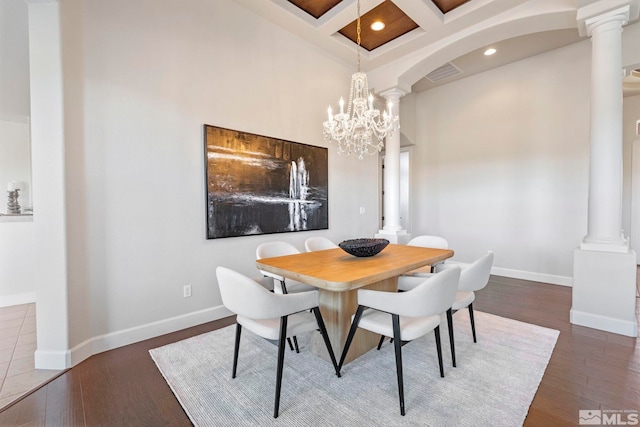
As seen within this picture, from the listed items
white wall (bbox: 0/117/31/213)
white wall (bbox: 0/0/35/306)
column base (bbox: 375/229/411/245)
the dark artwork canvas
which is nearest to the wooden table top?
the dark artwork canvas

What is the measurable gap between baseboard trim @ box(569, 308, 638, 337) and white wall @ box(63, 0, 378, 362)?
129 inches

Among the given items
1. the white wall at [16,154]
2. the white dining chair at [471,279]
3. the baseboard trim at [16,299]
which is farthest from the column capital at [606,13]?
the white wall at [16,154]

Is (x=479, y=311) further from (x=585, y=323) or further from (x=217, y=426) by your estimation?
(x=217, y=426)

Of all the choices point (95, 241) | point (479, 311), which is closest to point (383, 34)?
point (479, 311)

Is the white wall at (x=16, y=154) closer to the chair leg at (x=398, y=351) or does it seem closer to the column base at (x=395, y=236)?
the column base at (x=395, y=236)

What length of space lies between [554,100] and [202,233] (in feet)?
16.8

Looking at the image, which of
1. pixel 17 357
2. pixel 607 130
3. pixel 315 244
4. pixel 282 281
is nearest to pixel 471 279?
pixel 282 281

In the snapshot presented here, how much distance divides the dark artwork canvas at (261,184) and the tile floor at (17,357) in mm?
1557

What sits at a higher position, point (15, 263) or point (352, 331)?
point (15, 263)

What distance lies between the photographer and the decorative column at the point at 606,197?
257cm

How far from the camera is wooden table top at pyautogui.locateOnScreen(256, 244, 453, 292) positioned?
165 centimetres

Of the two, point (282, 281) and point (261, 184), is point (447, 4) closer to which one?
point (261, 184)

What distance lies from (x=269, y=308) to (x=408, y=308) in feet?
2.54

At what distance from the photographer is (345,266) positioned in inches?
78.7
